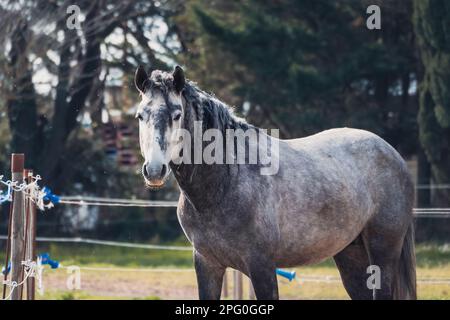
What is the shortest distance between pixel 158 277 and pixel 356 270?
5.69m

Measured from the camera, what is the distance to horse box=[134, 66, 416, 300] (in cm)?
384

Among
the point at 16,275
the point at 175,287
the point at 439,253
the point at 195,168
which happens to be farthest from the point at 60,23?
the point at 195,168

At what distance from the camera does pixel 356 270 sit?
16.5ft

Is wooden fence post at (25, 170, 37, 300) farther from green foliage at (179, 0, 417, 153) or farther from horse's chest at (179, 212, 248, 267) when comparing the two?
green foliage at (179, 0, 417, 153)

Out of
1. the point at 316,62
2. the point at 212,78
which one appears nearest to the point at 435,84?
the point at 316,62

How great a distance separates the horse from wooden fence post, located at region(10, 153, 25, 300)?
5.19 feet

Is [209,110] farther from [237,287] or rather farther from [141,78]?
[237,287]

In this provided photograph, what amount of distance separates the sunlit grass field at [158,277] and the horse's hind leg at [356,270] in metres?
A: 2.66

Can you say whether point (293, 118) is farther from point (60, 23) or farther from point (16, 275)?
point (16, 275)

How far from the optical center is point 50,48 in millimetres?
14430

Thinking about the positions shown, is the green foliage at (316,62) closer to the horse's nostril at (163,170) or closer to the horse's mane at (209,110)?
the horse's mane at (209,110)

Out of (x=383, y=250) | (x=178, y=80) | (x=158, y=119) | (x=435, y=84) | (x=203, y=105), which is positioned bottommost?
(x=383, y=250)

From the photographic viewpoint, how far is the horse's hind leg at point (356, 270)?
195 inches

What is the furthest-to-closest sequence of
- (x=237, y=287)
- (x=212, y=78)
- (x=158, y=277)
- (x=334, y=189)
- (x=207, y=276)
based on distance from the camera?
(x=212, y=78), (x=158, y=277), (x=237, y=287), (x=334, y=189), (x=207, y=276)
